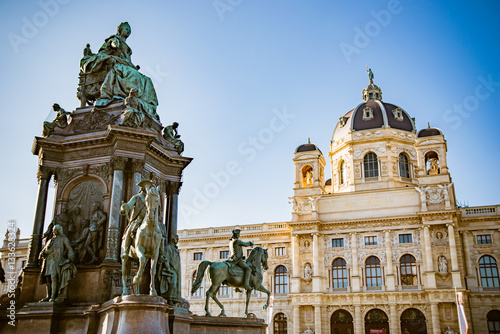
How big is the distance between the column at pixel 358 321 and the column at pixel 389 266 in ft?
11.2

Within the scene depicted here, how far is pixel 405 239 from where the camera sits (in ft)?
152

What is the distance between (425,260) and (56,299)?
3964cm

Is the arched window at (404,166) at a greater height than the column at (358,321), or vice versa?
the arched window at (404,166)

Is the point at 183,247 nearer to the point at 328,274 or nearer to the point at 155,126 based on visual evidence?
the point at 328,274

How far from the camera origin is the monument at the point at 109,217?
1006 centimetres

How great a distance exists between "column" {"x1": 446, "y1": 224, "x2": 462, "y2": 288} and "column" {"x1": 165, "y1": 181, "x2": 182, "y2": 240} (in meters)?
35.9

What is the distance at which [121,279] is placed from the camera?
434 inches

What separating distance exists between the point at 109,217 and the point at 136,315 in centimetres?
333

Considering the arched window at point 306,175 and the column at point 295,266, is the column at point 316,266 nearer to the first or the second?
the column at point 295,266

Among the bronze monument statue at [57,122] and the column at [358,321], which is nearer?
the bronze monument statue at [57,122]

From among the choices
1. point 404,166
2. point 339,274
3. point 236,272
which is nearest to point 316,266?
point 339,274

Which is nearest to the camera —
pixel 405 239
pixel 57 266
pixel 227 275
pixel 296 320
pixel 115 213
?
pixel 57 266

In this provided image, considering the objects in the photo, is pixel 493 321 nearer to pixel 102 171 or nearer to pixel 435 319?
pixel 435 319

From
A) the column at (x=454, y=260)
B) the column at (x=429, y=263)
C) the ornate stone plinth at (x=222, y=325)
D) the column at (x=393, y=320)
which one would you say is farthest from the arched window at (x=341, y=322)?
the ornate stone plinth at (x=222, y=325)
